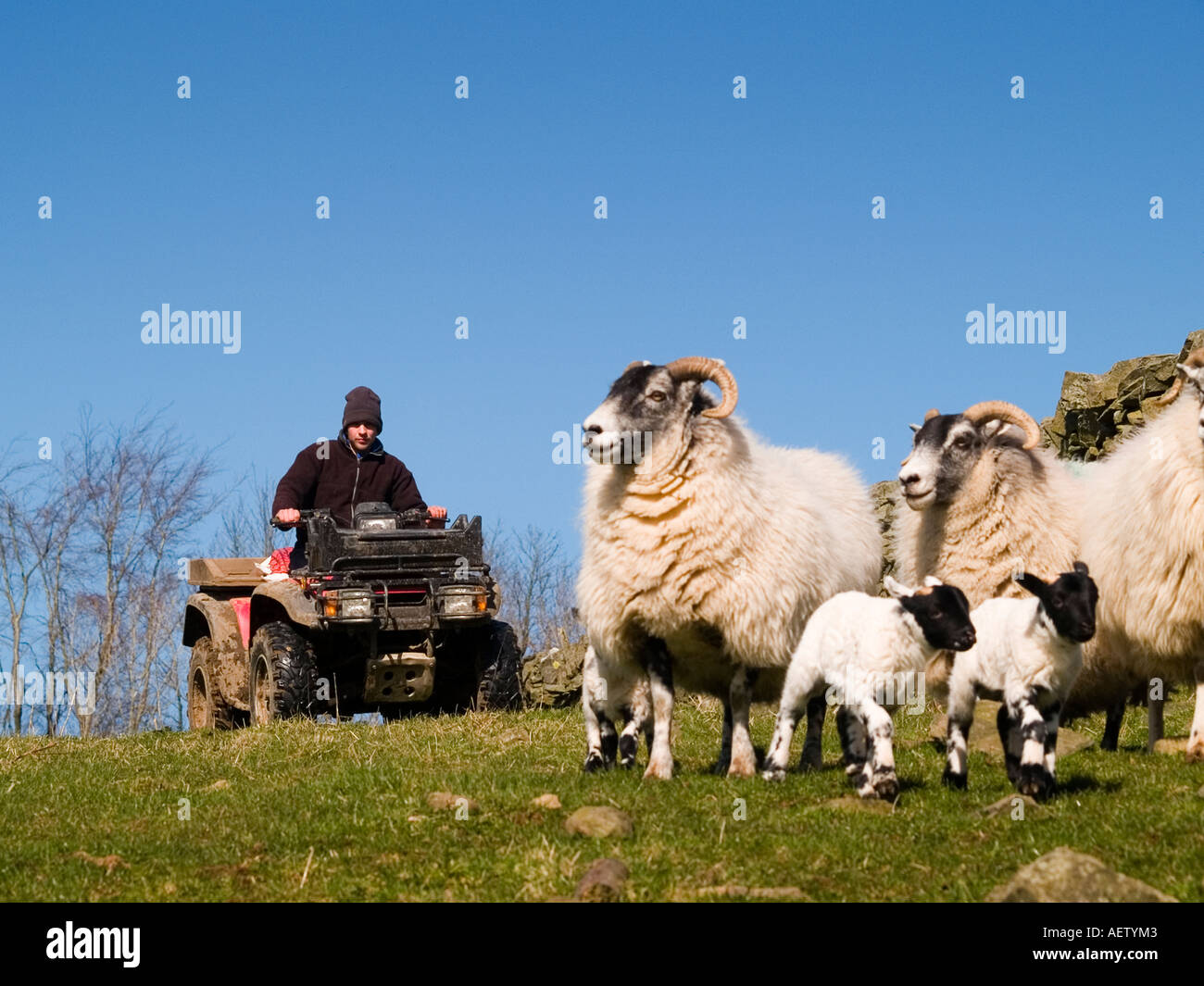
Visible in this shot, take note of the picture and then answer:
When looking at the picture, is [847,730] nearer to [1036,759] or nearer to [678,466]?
[1036,759]

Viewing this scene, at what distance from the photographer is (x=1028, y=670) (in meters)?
7.75

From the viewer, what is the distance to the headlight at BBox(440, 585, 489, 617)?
13930mm

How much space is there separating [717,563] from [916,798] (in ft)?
7.22

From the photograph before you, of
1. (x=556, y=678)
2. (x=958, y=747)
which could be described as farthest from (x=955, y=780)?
(x=556, y=678)

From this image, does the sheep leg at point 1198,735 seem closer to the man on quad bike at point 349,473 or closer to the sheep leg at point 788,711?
the sheep leg at point 788,711

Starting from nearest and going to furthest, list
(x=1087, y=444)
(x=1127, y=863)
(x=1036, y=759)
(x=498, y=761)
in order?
(x=1127, y=863)
(x=1036, y=759)
(x=498, y=761)
(x=1087, y=444)

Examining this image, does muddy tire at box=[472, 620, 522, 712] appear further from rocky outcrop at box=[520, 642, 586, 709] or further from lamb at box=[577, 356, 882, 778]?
lamb at box=[577, 356, 882, 778]

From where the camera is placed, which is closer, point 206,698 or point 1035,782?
point 1035,782

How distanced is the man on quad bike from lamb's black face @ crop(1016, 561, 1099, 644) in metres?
8.62

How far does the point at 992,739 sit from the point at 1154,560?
1.67 meters

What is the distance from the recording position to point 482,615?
14.0m

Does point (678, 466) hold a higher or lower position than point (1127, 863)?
higher

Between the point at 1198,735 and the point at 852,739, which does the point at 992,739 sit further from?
the point at 852,739

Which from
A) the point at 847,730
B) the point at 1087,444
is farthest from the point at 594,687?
the point at 1087,444
